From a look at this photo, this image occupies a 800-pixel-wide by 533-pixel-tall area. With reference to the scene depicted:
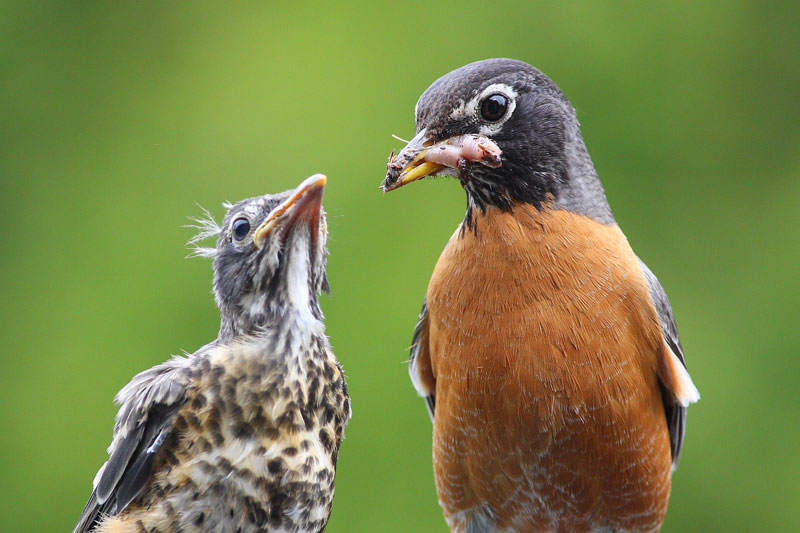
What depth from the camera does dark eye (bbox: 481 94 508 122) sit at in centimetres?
306

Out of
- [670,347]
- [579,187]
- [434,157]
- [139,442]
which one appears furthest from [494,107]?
[139,442]

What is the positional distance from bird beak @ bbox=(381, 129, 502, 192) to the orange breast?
0.93 ft

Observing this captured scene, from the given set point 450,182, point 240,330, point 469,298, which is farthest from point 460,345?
point 450,182

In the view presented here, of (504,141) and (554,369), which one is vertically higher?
(504,141)

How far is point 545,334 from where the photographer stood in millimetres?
3189

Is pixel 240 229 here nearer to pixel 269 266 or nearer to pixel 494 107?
pixel 269 266

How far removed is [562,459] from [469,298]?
2.08 feet

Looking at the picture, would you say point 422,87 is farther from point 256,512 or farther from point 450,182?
point 256,512

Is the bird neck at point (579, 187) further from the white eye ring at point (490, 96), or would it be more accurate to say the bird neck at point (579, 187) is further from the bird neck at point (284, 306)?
the bird neck at point (284, 306)

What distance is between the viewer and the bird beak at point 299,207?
2891 millimetres

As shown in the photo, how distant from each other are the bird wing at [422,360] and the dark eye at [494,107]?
94cm

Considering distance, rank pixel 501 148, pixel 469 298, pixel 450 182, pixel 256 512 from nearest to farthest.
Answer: pixel 256 512
pixel 501 148
pixel 469 298
pixel 450 182

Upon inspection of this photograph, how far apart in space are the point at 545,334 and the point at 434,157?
0.71 meters

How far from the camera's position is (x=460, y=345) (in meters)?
3.32
